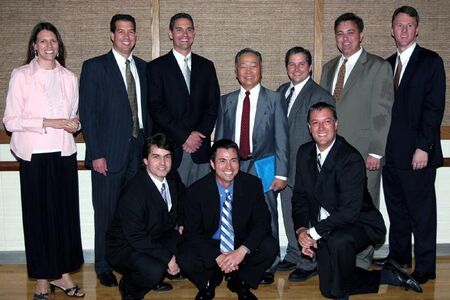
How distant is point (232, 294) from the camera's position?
144 inches

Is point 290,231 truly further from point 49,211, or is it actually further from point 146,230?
point 49,211

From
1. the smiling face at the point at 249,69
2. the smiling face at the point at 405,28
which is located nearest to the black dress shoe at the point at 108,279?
the smiling face at the point at 249,69

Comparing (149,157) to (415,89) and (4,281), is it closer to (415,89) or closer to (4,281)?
(4,281)

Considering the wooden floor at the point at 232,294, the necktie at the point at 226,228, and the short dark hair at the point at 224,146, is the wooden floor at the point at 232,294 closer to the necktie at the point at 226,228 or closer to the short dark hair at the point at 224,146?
the necktie at the point at 226,228

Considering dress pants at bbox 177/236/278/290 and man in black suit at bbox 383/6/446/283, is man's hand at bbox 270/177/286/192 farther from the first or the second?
man in black suit at bbox 383/6/446/283

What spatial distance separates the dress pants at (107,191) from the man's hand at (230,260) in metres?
0.89

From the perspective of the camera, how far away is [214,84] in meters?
3.95

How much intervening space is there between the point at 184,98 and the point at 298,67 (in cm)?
80

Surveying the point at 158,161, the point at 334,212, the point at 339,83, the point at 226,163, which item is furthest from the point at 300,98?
the point at 158,161

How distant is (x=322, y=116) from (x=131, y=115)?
128 centimetres

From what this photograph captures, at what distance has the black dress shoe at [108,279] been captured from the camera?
12.4ft

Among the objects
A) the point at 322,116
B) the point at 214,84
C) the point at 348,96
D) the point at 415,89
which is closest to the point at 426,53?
the point at 415,89

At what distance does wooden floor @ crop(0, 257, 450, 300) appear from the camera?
3.61m

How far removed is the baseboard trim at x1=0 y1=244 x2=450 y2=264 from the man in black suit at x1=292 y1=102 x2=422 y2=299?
3.48 feet
